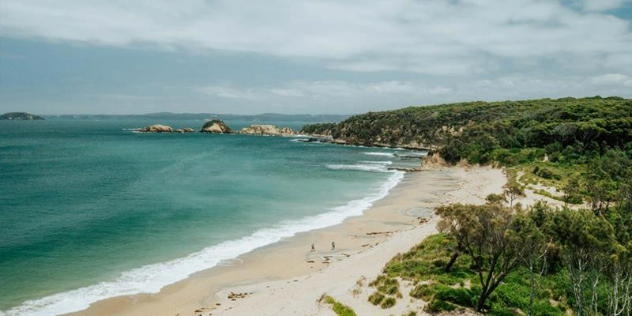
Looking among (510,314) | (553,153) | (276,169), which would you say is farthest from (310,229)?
(553,153)

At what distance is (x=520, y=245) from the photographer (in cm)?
1786

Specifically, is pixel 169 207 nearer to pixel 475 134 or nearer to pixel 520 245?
pixel 520 245

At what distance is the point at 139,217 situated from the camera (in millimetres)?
42281

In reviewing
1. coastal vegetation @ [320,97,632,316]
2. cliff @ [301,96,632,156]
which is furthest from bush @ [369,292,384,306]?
cliff @ [301,96,632,156]

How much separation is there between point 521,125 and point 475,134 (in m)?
13.3

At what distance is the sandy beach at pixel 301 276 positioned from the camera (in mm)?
22875

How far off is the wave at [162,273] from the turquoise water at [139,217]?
8cm

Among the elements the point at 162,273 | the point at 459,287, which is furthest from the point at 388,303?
the point at 162,273

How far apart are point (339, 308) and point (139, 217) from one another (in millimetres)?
28450

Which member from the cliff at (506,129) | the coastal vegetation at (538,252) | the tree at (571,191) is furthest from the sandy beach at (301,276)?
the cliff at (506,129)

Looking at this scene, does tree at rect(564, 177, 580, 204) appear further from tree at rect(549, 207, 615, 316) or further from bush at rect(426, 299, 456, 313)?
bush at rect(426, 299, 456, 313)

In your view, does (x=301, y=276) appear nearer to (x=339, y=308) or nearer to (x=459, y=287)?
(x=339, y=308)

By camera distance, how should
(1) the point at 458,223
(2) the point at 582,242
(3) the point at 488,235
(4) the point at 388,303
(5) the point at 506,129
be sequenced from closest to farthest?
1. (2) the point at 582,242
2. (3) the point at 488,235
3. (4) the point at 388,303
4. (1) the point at 458,223
5. (5) the point at 506,129

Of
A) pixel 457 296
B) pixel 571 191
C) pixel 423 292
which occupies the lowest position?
pixel 423 292
